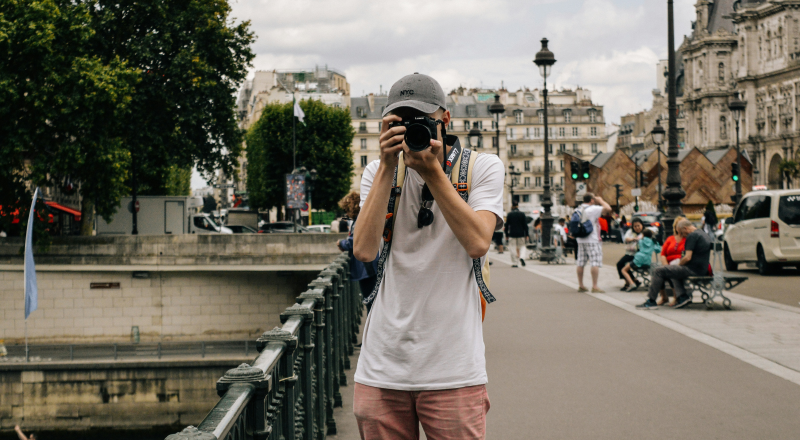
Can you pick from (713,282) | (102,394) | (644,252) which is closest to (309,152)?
(102,394)

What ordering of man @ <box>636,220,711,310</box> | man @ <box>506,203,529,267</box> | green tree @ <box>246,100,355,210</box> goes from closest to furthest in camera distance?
man @ <box>636,220,711,310</box> → man @ <box>506,203,529,267</box> → green tree @ <box>246,100,355,210</box>

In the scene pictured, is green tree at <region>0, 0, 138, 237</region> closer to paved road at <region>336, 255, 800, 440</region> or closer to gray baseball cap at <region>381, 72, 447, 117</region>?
paved road at <region>336, 255, 800, 440</region>

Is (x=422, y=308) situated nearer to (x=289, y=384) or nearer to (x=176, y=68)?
(x=289, y=384)

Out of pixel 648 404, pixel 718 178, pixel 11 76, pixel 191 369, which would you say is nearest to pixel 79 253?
pixel 11 76

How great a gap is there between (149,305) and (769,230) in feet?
86.2

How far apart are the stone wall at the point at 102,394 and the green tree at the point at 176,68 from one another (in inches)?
480

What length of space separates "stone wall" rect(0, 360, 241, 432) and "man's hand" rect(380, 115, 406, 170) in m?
24.5

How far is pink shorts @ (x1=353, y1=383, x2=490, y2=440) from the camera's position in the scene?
257cm

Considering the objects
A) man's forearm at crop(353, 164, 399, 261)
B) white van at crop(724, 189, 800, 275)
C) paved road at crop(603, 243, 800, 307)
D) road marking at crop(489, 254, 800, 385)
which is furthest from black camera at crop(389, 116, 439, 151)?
white van at crop(724, 189, 800, 275)

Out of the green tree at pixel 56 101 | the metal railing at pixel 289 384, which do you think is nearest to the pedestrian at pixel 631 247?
the metal railing at pixel 289 384

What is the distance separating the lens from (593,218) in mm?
14047

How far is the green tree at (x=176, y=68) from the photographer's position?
35.0 m

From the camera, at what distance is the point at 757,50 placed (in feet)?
284

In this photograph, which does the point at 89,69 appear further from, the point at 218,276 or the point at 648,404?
the point at 648,404
